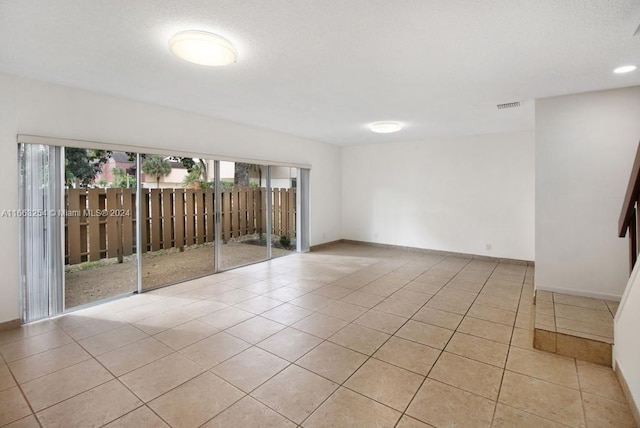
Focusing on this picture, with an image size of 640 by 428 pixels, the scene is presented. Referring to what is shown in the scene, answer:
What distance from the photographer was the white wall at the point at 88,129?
10.0 ft

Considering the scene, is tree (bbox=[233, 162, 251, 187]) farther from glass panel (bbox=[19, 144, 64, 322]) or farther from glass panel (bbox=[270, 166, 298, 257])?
glass panel (bbox=[19, 144, 64, 322])

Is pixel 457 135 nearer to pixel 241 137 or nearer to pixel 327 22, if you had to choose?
pixel 241 137

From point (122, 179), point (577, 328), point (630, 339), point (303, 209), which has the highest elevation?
point (122, 179)

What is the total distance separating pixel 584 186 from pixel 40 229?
628cm

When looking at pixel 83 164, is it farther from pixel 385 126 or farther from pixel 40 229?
pixel 385 126

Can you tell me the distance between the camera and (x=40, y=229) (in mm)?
3268

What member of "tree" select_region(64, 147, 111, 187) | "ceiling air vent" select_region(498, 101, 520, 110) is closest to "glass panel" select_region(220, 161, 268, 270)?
"tree" select_region(64, 147, 111, 187)

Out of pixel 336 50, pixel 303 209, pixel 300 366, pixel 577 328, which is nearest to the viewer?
pixel 300 366

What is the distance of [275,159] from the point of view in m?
6.08

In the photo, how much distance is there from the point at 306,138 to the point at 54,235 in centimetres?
483

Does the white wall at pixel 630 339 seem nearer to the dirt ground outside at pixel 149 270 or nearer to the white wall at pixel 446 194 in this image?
the white wall at pixel 446 194

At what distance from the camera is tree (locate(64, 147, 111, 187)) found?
3623 millimetres

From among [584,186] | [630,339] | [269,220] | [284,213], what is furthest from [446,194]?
[630,339]

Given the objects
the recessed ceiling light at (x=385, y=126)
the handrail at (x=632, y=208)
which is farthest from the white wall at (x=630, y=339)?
the recessed ceiling light at (x=385, y=126)
